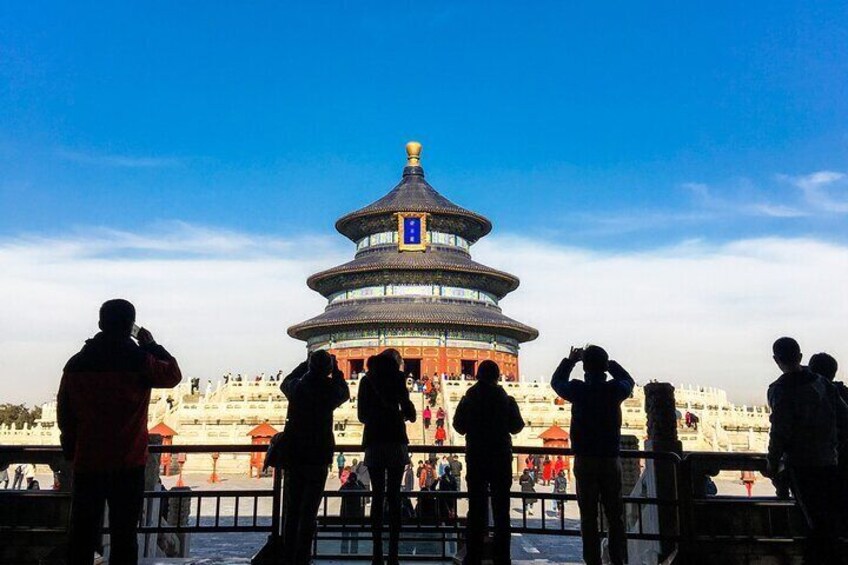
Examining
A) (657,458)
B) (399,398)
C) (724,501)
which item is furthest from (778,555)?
(399,398)

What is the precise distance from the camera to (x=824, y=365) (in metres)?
6.39

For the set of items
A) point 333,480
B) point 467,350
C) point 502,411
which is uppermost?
point 467,350

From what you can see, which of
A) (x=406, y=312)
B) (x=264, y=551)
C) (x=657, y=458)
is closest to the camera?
(x=264, y=551)

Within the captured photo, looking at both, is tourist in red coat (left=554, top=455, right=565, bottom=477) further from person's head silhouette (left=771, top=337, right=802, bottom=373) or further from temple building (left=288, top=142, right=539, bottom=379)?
person's head silhouette (left=771, top=337, right=802, bottom=373)

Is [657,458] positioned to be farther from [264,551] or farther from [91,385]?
[91,385]

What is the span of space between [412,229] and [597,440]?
123ft

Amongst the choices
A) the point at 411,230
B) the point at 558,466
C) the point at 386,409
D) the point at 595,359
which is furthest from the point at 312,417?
the point at 411,230

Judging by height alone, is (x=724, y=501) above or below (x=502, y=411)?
below

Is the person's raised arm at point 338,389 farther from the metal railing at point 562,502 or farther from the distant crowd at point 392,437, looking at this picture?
the metal railing at point 562,502

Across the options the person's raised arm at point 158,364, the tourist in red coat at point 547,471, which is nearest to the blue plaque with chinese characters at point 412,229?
the tourist in red coat at point 547,471

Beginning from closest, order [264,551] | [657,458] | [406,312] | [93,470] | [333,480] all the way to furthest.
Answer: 1. [93,470]
2. [264,551]
3. [657,458]
4. [333,480]
5. [406,312]

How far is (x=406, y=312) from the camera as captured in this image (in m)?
38.6

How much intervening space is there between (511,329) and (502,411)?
1336 inches

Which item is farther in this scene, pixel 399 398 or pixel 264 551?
pixel 264 551
